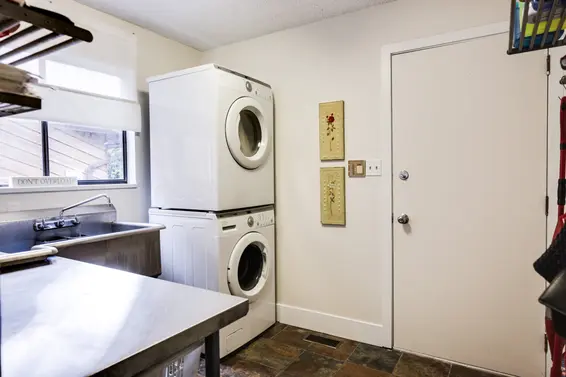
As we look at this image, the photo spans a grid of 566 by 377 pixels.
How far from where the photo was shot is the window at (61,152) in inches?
80.9

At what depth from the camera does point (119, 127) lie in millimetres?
2473

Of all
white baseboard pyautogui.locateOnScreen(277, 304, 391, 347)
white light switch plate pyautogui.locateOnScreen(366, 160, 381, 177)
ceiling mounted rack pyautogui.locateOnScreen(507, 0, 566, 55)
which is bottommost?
white baseboard pyautogui.locateOnScreen(277, 304, 391, 347)

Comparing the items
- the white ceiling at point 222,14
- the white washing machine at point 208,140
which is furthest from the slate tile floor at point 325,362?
the white ceiling at point 222,14

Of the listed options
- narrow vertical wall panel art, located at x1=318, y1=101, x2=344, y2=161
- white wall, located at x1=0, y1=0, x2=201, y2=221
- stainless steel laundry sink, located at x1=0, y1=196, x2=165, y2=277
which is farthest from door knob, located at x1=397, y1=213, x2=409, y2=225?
white wall, located at x1=0, y1=0, x2=201, y2=221

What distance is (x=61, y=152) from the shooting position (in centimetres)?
230

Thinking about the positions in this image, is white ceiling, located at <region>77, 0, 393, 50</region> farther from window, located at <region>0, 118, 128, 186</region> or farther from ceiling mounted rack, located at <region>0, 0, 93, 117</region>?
ceiling mounted rack, located at <region>0, 0, 93, 117</region>

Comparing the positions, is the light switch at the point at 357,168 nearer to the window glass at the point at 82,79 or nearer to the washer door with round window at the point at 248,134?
the washer door with round window at the point at 248,134

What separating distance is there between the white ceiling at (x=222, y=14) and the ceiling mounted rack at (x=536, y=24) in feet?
5.62

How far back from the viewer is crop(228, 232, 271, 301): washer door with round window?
2510mm

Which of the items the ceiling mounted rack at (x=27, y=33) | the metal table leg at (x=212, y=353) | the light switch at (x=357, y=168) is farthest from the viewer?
the light switch at (x=357, y=168)

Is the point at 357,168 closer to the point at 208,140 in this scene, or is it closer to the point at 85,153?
the point at 208,140

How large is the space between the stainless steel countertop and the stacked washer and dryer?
1243 millimetres

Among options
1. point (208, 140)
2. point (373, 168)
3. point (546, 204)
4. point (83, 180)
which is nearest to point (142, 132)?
point (83, 180)

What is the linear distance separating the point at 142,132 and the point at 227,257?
4.18 feet
